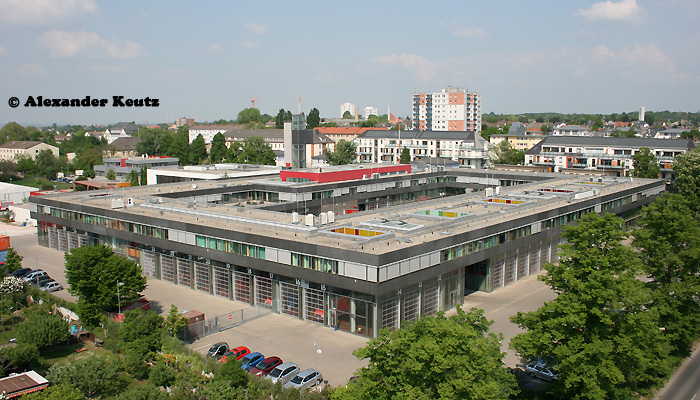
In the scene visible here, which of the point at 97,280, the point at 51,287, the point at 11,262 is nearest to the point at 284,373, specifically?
the point at 97,280

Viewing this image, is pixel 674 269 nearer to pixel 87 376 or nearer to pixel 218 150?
pixel 87 376

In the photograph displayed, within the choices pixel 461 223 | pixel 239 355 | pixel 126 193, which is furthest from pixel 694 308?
pixel 126 193

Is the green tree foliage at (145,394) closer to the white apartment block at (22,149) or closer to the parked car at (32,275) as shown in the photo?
the parked car at (32,275)

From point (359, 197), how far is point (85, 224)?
2960 cm

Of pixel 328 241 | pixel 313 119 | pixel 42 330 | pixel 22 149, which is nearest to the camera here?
pixel 42 330

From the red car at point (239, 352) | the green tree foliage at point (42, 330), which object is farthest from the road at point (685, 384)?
the green tree foliage at point (42, 330)

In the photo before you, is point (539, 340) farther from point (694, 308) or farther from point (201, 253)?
point (201, 253)

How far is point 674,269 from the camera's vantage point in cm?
2986

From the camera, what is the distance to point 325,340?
31016 millimetres

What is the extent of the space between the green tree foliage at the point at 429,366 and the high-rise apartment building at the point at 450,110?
532 feet

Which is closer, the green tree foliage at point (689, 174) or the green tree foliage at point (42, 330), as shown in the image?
the green tree foliage at point (42, 330)

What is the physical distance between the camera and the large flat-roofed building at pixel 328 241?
32.2m

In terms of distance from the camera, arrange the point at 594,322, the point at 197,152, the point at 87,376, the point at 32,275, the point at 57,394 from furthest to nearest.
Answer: the point at 197,152 → the point at 32,275 → the point at 87,376 → the point at 594,322 → the point at 57,394

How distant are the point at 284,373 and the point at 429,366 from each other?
31.0 feet
